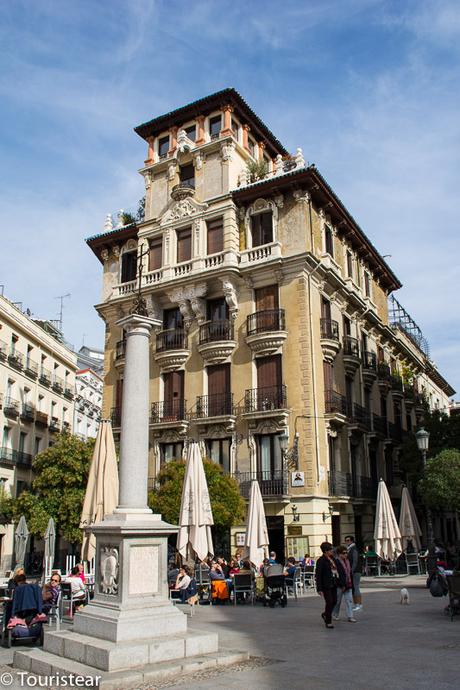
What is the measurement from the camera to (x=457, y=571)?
13398 mm

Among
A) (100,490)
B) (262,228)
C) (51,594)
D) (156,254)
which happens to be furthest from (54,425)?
(51,594)

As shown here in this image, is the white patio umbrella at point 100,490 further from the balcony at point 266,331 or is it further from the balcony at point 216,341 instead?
the balcony at point 216,341

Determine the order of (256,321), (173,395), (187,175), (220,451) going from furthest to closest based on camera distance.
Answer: (187,175)
(173,395)
(256,321)
(220,451)

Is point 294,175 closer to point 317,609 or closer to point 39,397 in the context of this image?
point 317,609

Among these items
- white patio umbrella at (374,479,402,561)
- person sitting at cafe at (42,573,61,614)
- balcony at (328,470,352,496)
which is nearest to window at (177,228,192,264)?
balcony at (328,470,352,496)

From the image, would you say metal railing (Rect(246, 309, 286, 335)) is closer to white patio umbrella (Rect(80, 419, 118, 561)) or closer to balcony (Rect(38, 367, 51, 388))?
white patio umbrella (Rect(80, 419, 118, 561))

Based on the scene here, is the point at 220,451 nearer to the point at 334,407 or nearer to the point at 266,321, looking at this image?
the point at 334,407

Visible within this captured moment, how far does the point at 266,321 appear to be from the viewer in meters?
29.1

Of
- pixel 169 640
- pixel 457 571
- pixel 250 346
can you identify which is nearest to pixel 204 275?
pixel 250 346

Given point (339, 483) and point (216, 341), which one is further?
point (216, 341)

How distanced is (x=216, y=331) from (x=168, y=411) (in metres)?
4.45

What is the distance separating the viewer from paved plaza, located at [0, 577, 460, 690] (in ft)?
25.2

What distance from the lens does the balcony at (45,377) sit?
1726 inches

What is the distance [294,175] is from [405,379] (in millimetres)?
18610
